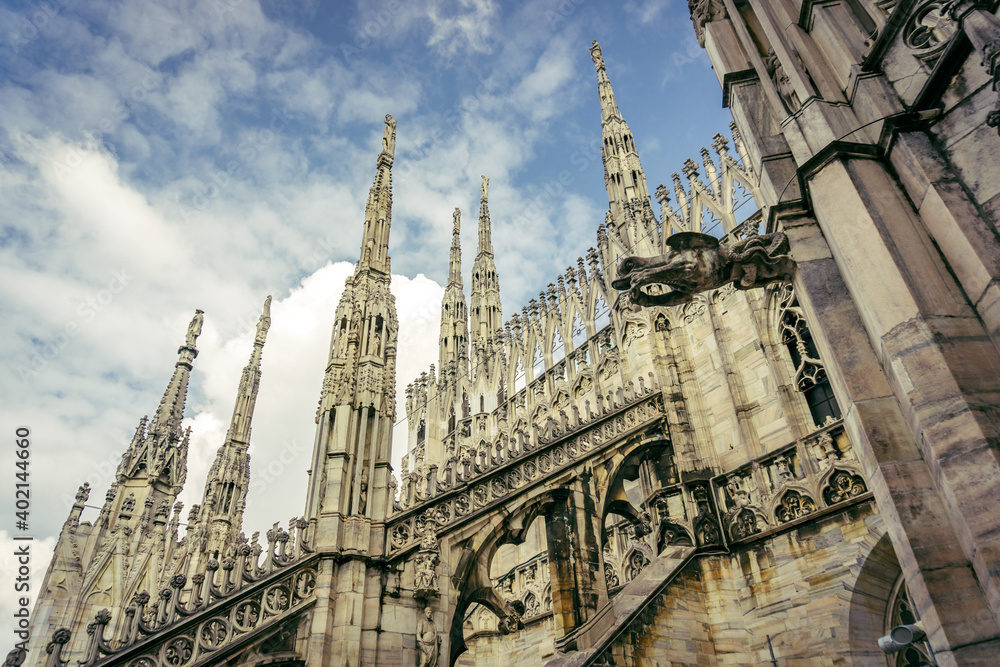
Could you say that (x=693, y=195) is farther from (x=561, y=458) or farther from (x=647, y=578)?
(x=647, y=578)

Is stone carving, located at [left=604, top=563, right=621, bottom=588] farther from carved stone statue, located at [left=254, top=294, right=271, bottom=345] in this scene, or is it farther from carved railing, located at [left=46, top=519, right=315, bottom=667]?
carved stone statue, located at [left=254, top=294, right=271, bottom=345]

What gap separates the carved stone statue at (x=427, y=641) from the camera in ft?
28.0

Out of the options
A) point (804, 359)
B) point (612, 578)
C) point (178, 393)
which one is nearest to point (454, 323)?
point (178, 393)

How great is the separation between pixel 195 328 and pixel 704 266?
2190cm

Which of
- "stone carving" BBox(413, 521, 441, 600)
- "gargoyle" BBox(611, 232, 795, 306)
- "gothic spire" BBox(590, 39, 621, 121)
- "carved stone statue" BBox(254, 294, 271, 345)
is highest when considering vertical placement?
"gothic spire" BBox(590, 39, 621, 121)

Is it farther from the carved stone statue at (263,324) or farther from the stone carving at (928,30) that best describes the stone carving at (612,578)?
the carved stone statue at (263,324)

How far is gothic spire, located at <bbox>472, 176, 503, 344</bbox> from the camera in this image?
2683 cm

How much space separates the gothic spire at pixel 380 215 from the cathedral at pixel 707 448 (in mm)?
73

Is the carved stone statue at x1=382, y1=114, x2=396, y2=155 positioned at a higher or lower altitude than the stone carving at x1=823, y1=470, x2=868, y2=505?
higher

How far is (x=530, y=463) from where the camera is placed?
36.0ft

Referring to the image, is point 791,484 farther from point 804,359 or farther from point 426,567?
point 426,567

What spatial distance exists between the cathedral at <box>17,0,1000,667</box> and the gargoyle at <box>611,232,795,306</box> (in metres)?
0.02

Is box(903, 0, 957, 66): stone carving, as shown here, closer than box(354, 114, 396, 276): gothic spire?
Yes

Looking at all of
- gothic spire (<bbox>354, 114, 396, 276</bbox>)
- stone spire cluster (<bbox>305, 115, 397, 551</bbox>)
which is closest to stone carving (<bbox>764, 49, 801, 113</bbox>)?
stone spire cluster (<bbox>305, 115, 397, 551</bbox>)
